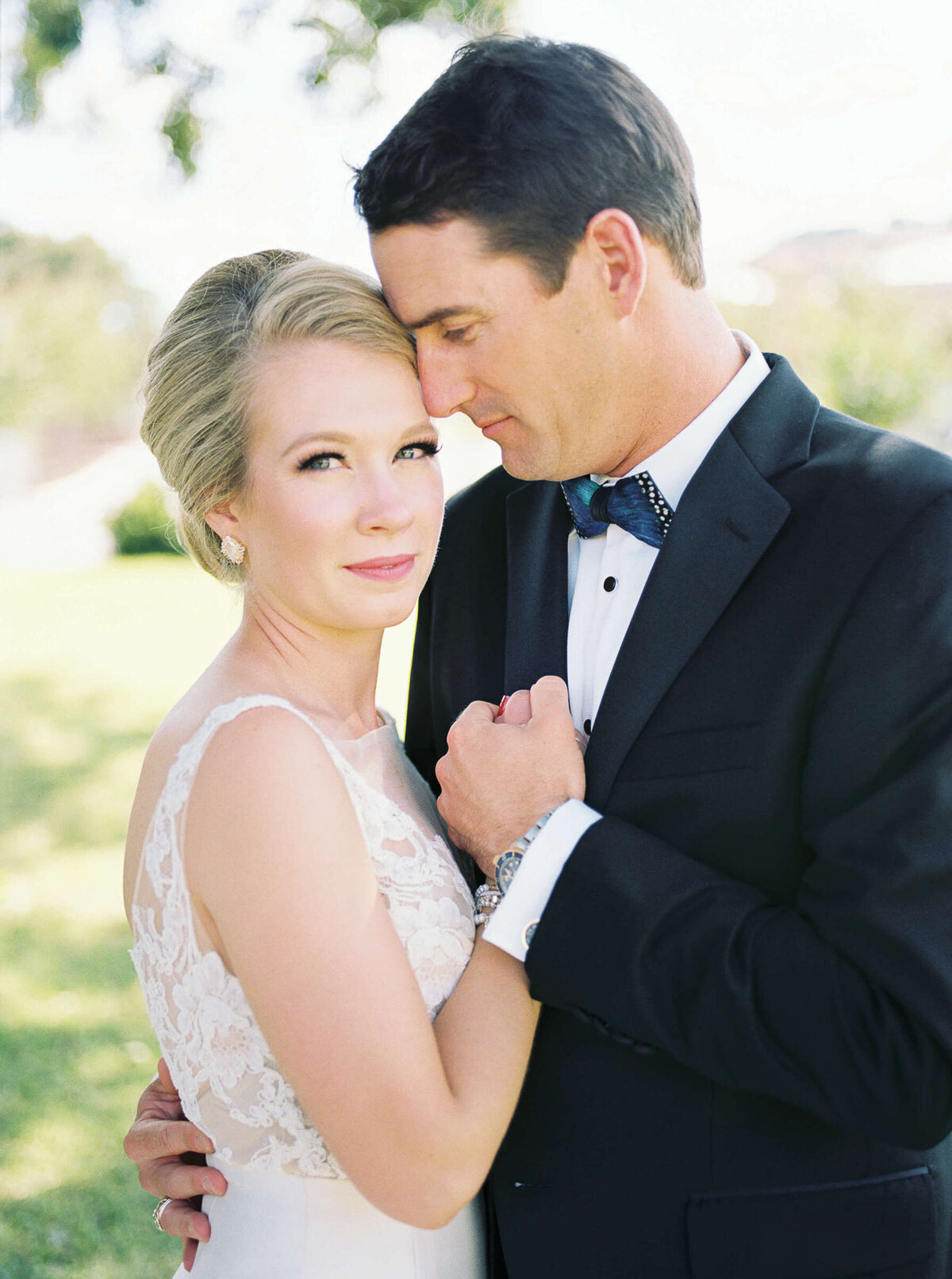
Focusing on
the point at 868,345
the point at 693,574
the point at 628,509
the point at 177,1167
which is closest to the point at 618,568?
the point at 628,509

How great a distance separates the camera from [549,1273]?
2.11 meters

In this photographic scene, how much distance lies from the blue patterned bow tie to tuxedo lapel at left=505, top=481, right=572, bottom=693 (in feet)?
0.35

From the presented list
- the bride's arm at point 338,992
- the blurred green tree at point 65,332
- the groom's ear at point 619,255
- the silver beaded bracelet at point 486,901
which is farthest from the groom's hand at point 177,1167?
the blurred green tree at point 65,332

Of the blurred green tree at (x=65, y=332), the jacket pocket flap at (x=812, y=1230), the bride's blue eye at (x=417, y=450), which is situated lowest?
the jacket pocket flap at (x=812, y=1230)

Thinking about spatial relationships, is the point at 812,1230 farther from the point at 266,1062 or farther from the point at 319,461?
the point at 319,461

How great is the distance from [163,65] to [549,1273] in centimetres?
647

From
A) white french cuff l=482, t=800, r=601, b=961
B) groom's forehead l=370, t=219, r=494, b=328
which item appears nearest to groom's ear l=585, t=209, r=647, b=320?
groom's forehead l=370, t=219, r=494, b=328

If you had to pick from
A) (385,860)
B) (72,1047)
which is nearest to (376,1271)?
(385,860)

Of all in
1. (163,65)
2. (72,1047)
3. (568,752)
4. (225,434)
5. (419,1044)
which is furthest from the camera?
(163,65)

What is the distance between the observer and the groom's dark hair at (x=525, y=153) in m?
2.11

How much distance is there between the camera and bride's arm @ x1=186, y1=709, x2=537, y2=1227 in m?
1.85

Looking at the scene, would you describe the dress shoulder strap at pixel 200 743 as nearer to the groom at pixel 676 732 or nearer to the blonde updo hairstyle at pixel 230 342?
the groom at pixel 676 732

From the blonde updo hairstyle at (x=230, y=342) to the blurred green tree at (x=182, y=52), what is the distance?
4.69m

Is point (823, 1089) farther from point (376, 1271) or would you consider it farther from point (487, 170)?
point (487, 170)
